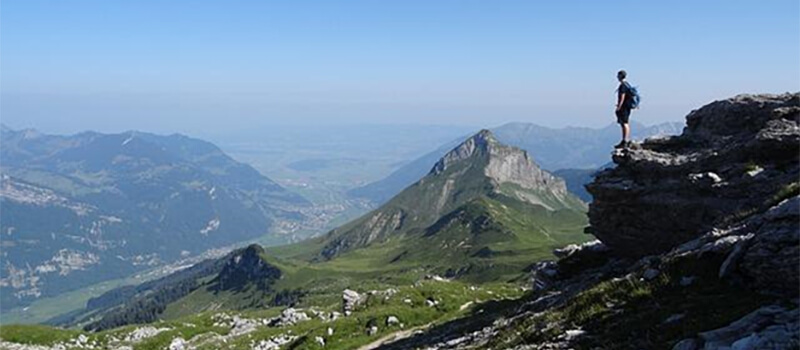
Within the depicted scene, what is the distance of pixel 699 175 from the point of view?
32.3m

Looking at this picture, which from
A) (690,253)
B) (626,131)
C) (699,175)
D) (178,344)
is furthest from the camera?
(178,344)

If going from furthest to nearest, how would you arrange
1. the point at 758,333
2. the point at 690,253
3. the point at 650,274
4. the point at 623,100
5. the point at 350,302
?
the point at 350,302 < the point at 623,100 < the point at 650,274 < the point at 690,253 < the point at 758,333

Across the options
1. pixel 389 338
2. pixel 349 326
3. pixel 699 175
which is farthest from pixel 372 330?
pixel 699 175

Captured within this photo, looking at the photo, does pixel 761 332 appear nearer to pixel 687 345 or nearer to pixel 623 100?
pixel 687 345

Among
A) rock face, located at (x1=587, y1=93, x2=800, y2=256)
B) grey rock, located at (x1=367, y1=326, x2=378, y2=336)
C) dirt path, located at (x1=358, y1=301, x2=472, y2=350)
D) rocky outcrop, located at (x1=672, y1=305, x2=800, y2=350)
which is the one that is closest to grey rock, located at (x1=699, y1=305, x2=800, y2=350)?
rocky outcrop, located at (x1=672, y1=305, x2=800, y2=350)

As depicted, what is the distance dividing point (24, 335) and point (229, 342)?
31.6 m

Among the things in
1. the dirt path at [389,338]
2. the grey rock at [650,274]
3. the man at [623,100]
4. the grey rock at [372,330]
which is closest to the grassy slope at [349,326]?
the grey rock at [372,330]

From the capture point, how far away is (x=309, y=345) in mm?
54469

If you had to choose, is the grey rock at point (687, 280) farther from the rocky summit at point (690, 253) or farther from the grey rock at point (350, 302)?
the grey rock at point (350, 302)

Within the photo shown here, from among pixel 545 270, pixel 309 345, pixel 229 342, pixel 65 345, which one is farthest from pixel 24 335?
pixel 545 270

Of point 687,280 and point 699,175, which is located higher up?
point 699,175

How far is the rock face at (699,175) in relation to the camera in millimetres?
29203

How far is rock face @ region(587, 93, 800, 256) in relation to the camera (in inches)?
1150

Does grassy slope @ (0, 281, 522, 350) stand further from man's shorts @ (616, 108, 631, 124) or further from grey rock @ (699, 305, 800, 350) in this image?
grey rock @ (699, 305, 800, 350)
